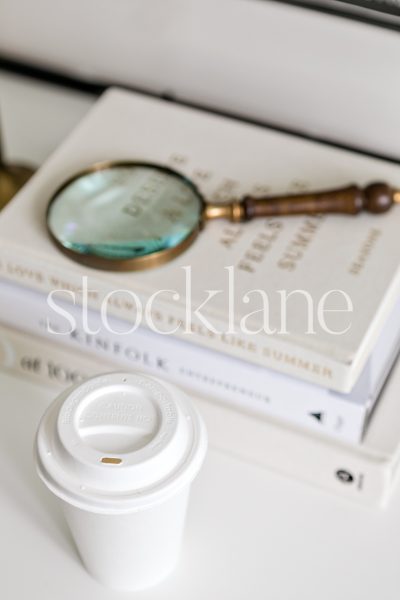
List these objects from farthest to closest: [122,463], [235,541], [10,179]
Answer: [10,179], [235,541], [122,463]

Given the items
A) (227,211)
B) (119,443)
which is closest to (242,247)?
(227,211)

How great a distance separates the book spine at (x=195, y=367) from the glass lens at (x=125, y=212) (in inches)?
1.9

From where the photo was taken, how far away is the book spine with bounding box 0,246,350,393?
564mm

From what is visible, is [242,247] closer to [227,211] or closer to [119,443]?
[227,211]

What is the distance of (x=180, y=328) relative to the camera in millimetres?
594

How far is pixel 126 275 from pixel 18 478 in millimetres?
144

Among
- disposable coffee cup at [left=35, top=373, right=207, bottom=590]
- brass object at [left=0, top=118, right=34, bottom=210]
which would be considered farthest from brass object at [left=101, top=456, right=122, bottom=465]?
brass object at [left=0, top=118, right=34, bottom=210]

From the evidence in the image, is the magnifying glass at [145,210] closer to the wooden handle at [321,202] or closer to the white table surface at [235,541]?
the wooden handle at [321,202]

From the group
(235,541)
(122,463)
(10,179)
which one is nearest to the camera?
(122,463)

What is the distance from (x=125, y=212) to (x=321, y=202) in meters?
0.13

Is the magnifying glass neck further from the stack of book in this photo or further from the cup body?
the cup body

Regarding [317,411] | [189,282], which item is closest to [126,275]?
[189,282]

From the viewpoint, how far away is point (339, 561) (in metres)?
0.58

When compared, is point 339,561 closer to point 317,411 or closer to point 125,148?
point 317,411
